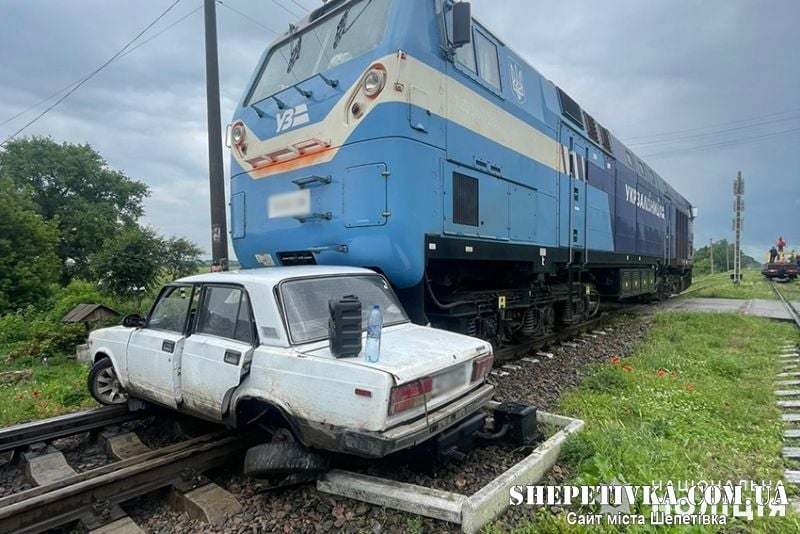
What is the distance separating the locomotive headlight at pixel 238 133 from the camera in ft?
19.5

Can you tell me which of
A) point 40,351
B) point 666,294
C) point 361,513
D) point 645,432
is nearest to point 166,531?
point 361,513

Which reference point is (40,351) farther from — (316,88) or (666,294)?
(666,294)

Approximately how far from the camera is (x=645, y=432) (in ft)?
12.3

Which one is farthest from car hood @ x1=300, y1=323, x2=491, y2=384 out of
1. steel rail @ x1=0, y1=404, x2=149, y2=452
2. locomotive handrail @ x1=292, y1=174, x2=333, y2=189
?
steel rail @ x1=0, y1=404, x2=149, y2=452

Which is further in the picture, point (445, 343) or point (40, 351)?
point (40, 351)

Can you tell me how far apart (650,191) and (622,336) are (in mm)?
6313

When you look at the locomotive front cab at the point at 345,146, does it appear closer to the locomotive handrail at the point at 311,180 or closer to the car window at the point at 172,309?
the locomotive handrail at the point at 311,180

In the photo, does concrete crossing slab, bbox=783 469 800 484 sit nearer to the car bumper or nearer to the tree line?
the car bumper

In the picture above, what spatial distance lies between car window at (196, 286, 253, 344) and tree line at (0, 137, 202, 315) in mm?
8773

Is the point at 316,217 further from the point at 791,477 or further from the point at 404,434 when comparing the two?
the point at 791,477

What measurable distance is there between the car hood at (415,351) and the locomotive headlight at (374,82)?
228 cm

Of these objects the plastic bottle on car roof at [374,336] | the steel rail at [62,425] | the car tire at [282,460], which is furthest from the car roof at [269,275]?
the steel rail at [62,425]

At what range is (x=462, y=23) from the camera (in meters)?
4.72

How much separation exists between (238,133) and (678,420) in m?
5.87
